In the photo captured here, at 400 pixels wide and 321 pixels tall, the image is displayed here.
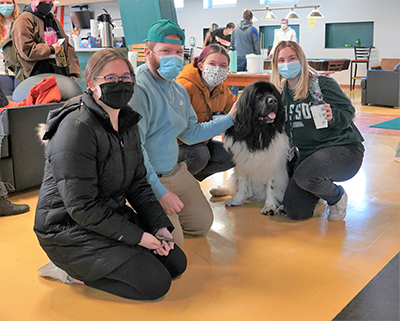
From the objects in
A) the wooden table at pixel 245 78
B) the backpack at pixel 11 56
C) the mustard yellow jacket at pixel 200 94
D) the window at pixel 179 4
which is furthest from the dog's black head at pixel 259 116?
the window at pixel 179 4

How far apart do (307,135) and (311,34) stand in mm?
12701

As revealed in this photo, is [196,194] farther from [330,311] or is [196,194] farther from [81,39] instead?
[81,39]

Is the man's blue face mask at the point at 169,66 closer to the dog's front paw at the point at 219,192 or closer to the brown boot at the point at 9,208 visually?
the dog's front paw at the point at 219,192

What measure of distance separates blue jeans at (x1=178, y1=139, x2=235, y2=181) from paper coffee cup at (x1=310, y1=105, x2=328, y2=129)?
779mm

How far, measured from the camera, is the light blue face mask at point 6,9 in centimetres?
439

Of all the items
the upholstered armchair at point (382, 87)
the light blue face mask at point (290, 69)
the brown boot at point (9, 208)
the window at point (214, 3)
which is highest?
the window at point (214, 3)

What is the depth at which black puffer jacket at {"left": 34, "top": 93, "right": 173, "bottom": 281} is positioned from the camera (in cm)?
187

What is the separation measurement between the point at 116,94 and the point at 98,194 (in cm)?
46

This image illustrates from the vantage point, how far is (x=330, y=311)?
6.36 feet

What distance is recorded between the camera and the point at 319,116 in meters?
2.81

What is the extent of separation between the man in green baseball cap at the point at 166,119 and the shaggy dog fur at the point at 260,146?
0.48m

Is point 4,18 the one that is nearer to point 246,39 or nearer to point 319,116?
point 319,116

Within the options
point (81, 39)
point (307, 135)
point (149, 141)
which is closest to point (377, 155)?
point (307, 135)

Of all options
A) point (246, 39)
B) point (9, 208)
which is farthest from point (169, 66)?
point (246, 39)
